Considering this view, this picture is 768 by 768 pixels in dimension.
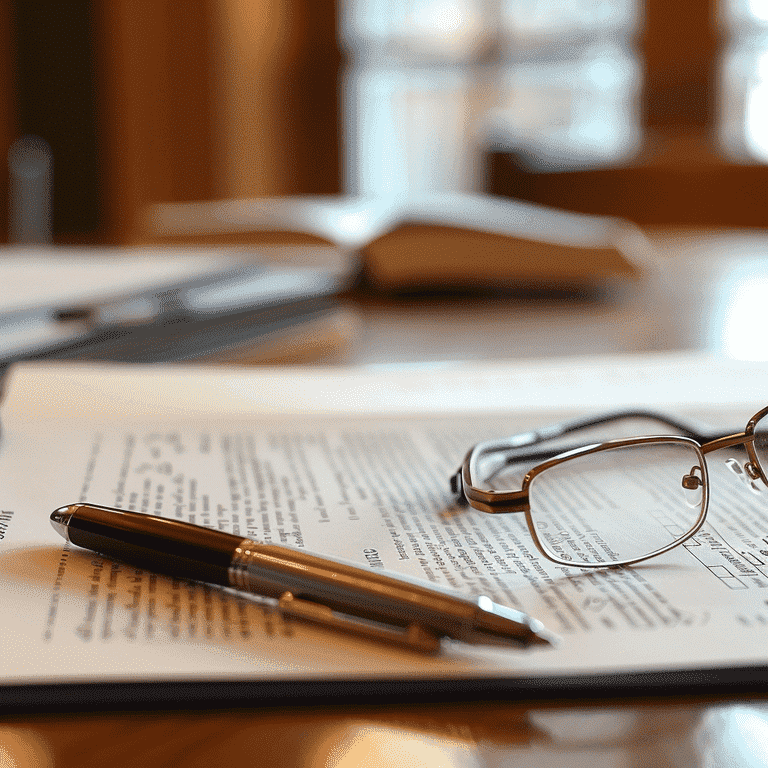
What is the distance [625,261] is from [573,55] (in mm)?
3293

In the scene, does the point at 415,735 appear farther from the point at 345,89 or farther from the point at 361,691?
the point at 345,89

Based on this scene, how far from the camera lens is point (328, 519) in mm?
359

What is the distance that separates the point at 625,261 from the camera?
962mm

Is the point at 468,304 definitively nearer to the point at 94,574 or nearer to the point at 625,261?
the point at 625,261

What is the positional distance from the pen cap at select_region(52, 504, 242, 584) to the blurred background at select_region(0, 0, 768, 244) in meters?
3.22

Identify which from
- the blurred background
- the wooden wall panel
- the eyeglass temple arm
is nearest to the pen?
the eyeglass temple arm

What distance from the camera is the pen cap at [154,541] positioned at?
285 millimetres

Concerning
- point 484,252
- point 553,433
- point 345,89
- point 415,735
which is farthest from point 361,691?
point 345,89

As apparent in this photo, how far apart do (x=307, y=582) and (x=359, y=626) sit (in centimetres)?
2

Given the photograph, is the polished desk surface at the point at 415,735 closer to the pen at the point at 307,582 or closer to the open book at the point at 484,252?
the pen at the point at 307,582

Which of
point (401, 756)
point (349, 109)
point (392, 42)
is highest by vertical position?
point (392, 42)

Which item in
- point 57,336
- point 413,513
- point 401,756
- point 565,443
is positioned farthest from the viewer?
point 57,336

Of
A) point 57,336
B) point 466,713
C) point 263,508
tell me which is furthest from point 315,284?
point 466,713

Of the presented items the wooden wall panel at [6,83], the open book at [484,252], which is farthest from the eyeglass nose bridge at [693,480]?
the wooden wall panel at [6,83]
